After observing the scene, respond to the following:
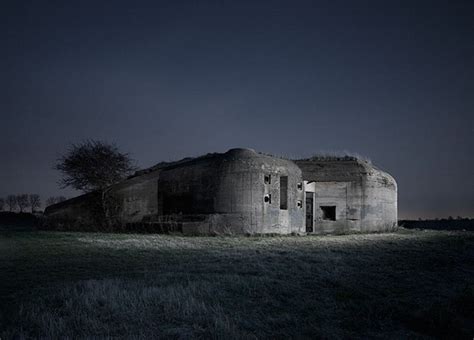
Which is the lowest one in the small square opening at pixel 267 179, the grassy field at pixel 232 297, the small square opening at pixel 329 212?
the grassy field at pixel 232 297

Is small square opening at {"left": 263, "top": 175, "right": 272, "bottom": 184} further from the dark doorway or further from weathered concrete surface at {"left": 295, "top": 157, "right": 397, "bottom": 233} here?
the dark doorway

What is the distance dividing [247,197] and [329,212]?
22.3 ft

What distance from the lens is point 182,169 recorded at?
68.5 feet

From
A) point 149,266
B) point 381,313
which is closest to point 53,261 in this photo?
point 149,266

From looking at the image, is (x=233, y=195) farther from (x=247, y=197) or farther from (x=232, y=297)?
(x=232, y=297)

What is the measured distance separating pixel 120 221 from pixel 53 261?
11536 mm

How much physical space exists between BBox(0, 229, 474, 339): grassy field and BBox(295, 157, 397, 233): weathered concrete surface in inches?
474

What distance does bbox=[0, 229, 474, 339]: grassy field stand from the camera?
448 centimetres

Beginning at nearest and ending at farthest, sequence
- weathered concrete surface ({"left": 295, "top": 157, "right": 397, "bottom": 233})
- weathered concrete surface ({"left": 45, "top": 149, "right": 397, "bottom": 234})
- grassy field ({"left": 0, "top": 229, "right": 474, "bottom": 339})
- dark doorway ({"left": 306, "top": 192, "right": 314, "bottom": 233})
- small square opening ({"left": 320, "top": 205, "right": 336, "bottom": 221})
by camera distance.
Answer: grassy field ({"left": 0, "top": 229, "right": 474, "bottom": 339})
weathered concrete surface ({"left": 45, "top": 149, "right": 397, "bottom": 234})
weathered concrete surface ({"left": 295, "top": 157, "right": 397, "bottom": 233})
dark doorway ({"left": 306, "top": 192, "right": 314, "bottom": 233})
small square opening ({"left": 320, "top": 205, "right": 336, "bottom": 221})

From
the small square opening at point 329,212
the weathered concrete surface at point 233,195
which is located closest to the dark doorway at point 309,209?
the small square opening at point 329,212

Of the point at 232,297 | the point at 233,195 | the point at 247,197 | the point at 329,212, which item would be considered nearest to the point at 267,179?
the point at 247,197

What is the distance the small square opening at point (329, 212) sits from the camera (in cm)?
2240

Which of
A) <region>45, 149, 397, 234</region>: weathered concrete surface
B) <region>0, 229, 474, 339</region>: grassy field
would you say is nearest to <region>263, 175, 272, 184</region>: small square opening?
<region>45, 149, 397, 234</region>: weathered concrete surface

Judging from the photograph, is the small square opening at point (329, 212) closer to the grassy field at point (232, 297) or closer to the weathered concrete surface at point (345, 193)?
the weathered concrete surface at point (345, 193)
